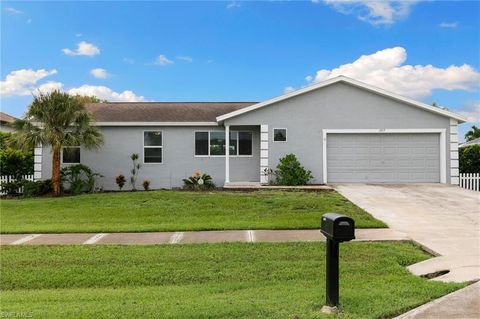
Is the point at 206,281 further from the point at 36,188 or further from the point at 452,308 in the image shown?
the point at 36,188

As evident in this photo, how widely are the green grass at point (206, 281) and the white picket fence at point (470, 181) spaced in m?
11.5

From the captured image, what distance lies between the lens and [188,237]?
27.7 ft

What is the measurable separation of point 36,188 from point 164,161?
547 cm

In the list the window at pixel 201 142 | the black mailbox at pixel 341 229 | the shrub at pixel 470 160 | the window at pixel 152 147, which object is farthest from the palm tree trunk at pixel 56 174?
the shrub at pixel 470 160

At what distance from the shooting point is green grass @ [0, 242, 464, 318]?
13.8 feet

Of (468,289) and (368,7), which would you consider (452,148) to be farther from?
Answer: (468,289)

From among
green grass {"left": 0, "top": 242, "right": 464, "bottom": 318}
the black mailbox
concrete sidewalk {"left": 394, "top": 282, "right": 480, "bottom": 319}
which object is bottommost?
green grass {"left": 0, "top": 242, "right": 464, "bottom": 318}

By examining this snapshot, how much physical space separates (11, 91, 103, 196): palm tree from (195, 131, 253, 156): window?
4.67 metres

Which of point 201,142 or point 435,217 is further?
point 201,142

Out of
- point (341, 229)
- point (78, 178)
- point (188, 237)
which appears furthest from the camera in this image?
point (78, 178)

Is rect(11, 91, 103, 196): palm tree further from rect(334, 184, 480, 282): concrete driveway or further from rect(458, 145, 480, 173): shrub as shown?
rect(458, 145, 480, 173): shrub

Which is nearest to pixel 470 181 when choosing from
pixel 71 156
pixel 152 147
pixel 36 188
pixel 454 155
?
pixel 454 155

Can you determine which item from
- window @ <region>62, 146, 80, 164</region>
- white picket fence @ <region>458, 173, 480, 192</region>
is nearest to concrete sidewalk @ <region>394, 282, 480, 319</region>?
white picket fence @ <region>458, 173, 480, 192</region>

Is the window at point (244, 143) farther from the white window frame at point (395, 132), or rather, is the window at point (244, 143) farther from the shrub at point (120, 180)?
the shrub at point (120, 180)
